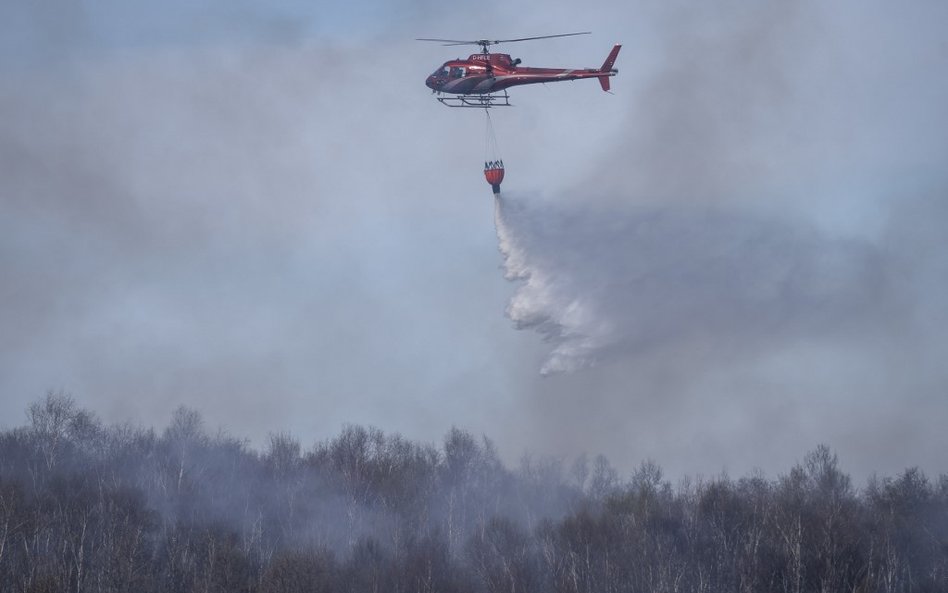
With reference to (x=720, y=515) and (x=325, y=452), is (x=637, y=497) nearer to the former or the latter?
(x=720, y=515)

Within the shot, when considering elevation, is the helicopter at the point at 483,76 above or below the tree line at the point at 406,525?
above

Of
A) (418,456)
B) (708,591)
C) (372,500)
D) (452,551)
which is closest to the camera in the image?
(708,591)

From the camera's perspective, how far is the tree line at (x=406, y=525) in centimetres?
3975

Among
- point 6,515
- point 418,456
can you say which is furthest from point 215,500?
point 418,456

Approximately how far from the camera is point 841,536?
43.0 meters

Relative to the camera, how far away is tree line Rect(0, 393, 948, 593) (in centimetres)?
3975

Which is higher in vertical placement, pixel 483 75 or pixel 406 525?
pixel 483 75

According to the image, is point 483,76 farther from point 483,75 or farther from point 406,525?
point 406,525

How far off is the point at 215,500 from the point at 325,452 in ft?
38.3

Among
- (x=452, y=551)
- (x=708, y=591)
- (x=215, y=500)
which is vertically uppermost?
(x=215, y=500)

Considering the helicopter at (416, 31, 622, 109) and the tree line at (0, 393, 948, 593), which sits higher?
the helicopter at (416, 31, 622, 109)

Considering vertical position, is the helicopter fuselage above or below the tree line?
above

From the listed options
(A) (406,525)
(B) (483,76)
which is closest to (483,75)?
(B) (483,76)

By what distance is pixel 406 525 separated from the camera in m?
48.8
